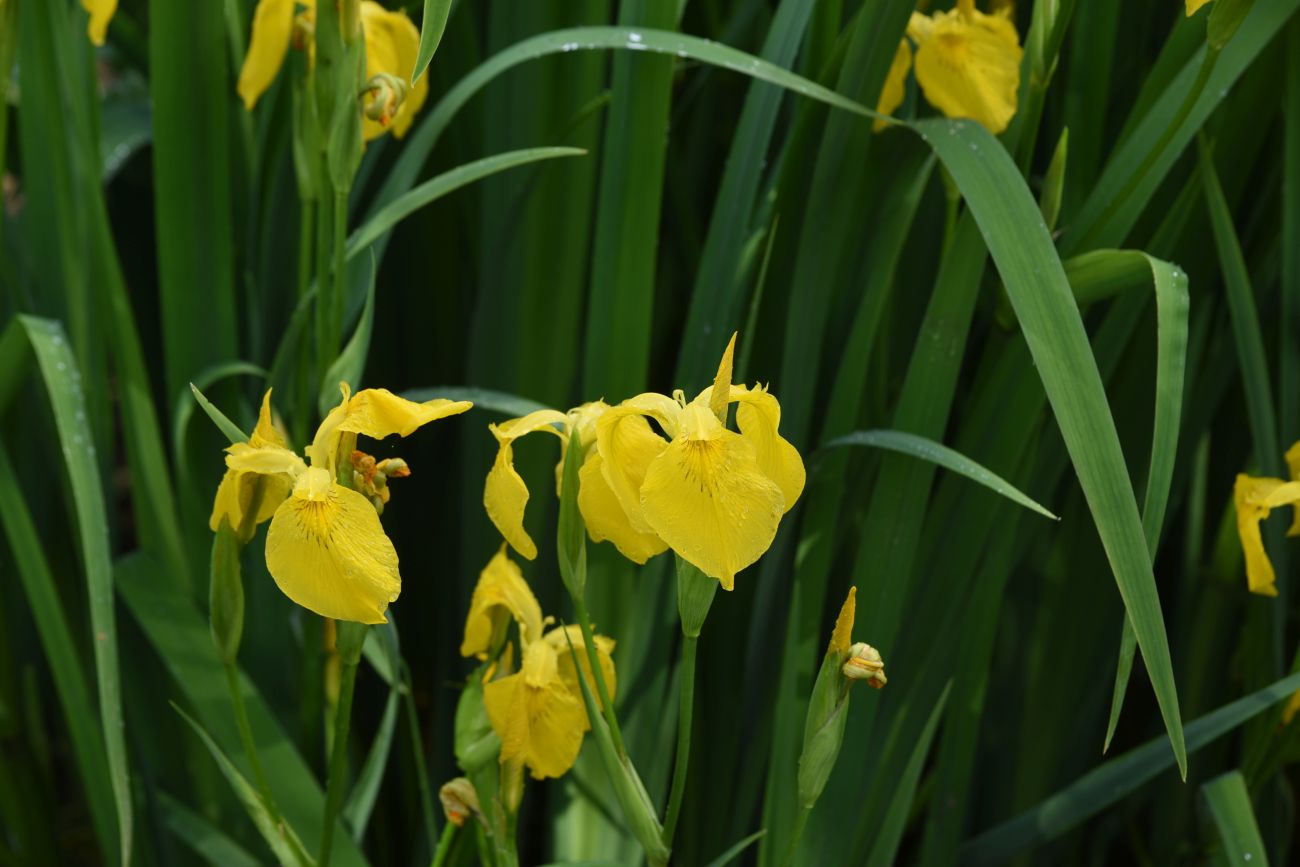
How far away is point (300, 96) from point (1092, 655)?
0.81 m

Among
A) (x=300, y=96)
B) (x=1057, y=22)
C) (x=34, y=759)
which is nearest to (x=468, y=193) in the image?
Result: (x=300, y=96)

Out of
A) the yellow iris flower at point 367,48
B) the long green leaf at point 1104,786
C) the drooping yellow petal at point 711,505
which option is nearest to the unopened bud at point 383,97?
the yellow iris flower at point 367,48

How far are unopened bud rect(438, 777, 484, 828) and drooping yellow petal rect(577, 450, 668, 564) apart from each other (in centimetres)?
19

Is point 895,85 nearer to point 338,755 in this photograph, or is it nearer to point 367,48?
point 367,48

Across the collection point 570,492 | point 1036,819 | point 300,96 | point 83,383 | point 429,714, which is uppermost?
point 300,96

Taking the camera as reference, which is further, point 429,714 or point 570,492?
point 429,714

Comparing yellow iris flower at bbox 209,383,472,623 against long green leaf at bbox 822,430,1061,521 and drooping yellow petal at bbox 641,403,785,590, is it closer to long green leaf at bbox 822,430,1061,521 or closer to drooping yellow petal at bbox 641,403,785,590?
drooping yellow petal at bbox 641,403,785,590

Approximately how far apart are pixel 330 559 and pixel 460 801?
0.69 ft

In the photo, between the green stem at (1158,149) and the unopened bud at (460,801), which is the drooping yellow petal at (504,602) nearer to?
the unopened bud at (460,801)

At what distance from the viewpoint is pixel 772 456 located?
2.18 feet

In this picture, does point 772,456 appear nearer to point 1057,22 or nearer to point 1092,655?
point 1057,22

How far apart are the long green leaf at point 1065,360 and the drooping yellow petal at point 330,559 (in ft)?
1.26

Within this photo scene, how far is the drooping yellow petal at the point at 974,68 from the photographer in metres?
0.93

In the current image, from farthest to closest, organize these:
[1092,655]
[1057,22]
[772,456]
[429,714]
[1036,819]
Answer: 1. [429,714]
2. [1092,655]
3. [1036,819]
4. [1057,22]
5. [772,456]
